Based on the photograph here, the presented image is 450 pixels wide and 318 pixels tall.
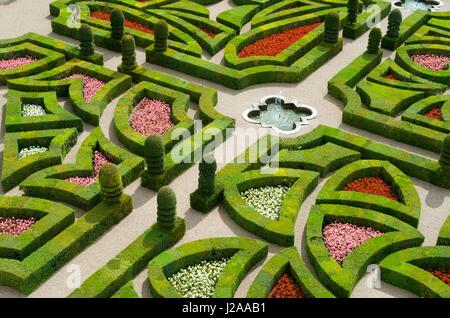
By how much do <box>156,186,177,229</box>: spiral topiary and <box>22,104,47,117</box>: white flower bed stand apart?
10.1 m

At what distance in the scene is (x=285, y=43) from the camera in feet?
108

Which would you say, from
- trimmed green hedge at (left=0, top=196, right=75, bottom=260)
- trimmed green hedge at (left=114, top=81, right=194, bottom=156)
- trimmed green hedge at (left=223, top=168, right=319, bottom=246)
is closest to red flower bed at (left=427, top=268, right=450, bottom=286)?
trimmed green hedge at (left=223, top=168, right=319, bottom=246)

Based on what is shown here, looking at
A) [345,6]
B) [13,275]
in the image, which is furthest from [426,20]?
[13,275]

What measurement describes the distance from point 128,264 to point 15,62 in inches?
671

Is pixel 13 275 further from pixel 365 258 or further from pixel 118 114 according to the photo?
pixel 365 258

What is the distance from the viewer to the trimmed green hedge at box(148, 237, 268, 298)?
1822 centimetres

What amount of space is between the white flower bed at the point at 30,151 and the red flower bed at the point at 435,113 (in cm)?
1814

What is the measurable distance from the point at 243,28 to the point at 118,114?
40.3 ft

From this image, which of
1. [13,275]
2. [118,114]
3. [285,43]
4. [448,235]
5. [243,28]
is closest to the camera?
[13,275]

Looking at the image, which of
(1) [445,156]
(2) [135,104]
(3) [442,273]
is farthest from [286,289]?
(2) [135,104]

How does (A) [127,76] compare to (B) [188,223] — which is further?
(A) [127,76]

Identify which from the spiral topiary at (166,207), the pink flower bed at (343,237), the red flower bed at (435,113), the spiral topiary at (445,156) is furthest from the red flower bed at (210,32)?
the pink flower bed at (343,237)

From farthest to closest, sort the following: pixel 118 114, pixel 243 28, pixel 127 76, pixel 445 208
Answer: pixel 243 28 < pixel 127 76 < pixel 118 114 < pixel 445 208

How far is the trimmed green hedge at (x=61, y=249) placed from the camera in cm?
1856
